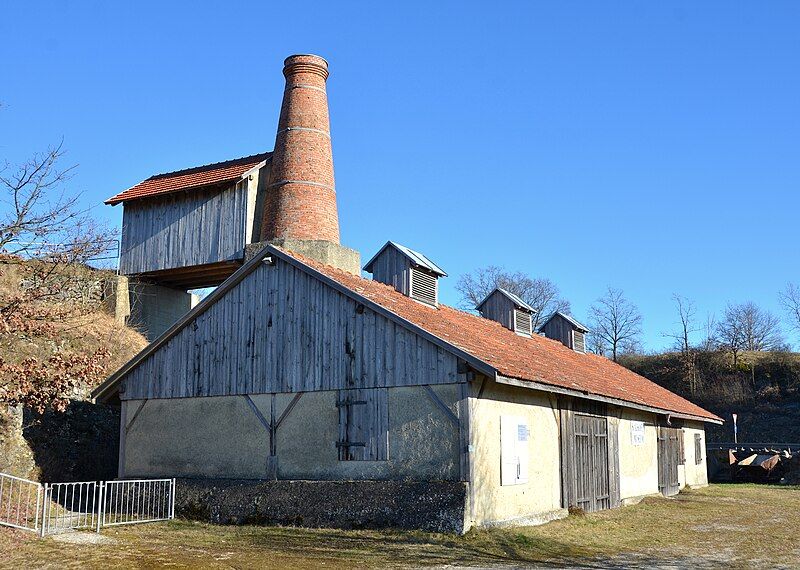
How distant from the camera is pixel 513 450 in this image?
16.2 metres

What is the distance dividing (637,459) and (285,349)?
11.9 meters

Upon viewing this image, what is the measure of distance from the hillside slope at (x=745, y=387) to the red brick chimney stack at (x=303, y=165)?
Answer: 3125 cm

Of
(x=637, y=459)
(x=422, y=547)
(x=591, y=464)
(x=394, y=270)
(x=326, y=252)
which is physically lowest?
(x=422, y=547)

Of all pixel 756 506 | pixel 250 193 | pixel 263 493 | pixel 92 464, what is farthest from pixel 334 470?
pixel 250 193

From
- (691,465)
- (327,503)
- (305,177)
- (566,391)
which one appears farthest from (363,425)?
(691,465)

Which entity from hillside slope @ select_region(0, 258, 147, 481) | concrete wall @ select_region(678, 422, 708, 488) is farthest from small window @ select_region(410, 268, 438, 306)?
concrete wall @ select_region(678, 422, 708, 488)

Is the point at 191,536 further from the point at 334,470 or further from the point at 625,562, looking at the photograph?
the point at 625,562

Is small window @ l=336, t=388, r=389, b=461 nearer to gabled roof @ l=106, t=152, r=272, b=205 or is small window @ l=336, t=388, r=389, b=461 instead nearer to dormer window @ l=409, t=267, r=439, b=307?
dormer window @ l=409, t=267, r=439, b=307

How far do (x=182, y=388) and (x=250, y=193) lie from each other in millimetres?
12641

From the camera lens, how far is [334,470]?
16172 millimetres

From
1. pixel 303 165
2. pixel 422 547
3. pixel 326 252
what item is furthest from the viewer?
pixel 303 165

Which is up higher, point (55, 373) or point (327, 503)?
point (55, 373)

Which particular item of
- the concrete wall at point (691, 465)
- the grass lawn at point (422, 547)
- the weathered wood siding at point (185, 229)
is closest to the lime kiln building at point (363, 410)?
the grass lawn at point (422, 547)

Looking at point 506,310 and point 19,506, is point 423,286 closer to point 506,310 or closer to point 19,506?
point 506,310
